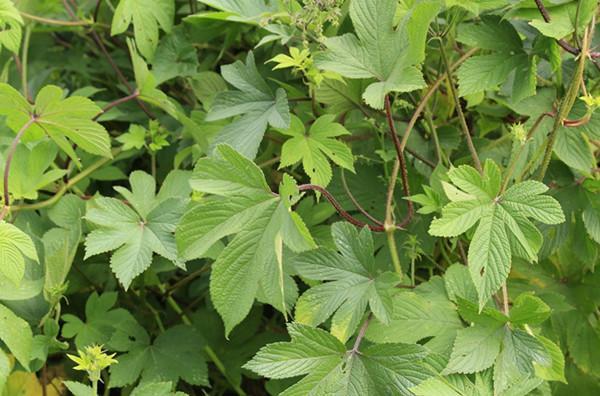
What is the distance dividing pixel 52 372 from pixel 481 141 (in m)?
0.87

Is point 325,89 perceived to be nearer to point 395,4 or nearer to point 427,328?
point 395,4

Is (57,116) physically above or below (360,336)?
above

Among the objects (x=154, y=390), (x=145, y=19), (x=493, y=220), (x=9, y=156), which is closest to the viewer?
(x=493, y=220)

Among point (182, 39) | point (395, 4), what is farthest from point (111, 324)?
point (395, 4)

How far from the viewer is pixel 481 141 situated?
1.29 meters

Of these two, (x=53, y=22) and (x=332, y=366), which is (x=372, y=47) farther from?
(x=53, y=22)

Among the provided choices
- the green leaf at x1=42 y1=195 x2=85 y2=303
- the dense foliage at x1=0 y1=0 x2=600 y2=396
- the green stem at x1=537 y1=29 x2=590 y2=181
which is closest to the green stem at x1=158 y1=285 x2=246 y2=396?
the dense foliage at x1=0 y1=0 x2=600 y2=396

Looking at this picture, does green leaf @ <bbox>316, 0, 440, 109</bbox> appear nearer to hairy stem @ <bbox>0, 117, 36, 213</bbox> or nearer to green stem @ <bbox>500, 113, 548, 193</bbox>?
green stem @ <bbox>500, 113, 548, 193</bbox>

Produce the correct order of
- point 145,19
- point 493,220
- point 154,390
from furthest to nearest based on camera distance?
1. point 145,19
2. point 154,390
3. point 493,220

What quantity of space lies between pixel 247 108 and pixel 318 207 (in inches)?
7.7

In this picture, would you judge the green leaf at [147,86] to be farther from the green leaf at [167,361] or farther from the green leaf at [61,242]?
the green leaf at [167,361]

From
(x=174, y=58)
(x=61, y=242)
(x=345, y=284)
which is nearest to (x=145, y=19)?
(x=174, y=58)

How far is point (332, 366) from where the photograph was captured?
0.93 metres

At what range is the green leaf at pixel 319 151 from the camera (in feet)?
3.64
